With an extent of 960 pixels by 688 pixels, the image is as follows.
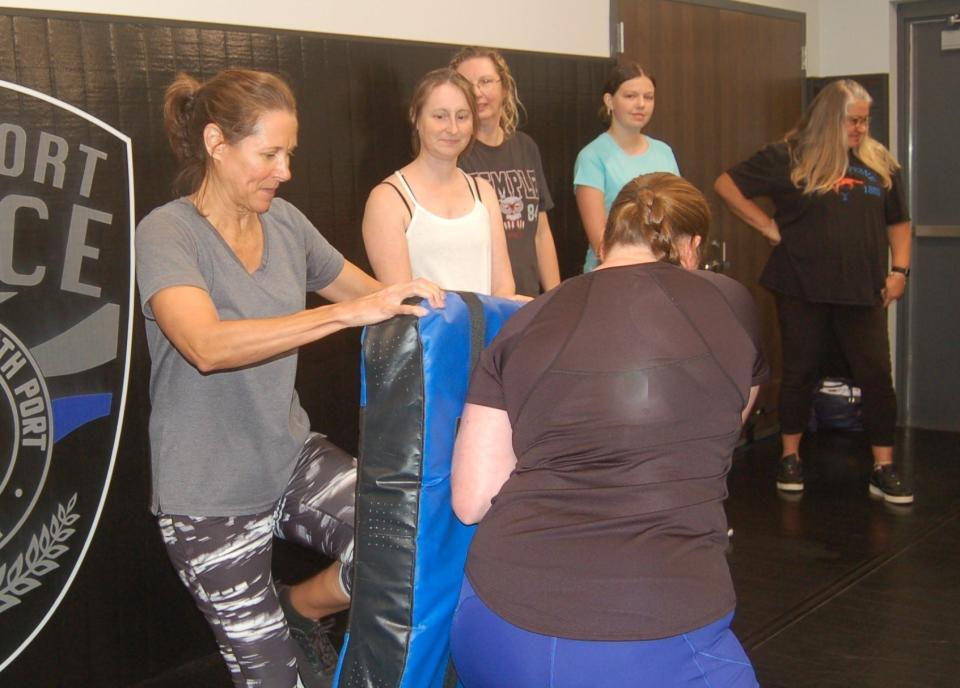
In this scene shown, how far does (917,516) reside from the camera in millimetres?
4105

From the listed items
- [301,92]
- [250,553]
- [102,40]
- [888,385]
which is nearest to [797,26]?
[888,385]

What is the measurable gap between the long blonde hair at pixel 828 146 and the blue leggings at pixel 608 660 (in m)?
2.97

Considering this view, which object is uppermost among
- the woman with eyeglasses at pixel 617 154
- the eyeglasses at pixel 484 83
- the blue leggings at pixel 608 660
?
the eyeglasses at pixel 484 83

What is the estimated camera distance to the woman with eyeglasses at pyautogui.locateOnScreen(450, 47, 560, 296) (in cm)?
322

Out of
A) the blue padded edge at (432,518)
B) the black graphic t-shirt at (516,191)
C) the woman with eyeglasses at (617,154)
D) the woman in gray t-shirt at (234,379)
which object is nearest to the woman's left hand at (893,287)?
the woman with eyeglasses at (617,154)

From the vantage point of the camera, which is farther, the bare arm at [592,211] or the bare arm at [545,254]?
the bare arm at [592,211]

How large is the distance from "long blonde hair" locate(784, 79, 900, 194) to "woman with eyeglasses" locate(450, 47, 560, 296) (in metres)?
1.29

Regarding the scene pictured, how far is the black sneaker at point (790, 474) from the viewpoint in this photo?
444 cm

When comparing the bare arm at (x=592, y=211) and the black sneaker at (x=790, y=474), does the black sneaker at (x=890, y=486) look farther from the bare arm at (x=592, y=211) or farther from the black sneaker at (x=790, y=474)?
the bare arm at (x=592, y=211)

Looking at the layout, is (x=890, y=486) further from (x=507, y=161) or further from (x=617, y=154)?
(x=507, y=161)

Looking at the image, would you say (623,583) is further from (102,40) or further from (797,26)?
(797,26)

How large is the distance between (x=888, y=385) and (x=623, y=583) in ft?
10.1

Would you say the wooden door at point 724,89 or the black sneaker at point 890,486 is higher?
the wooden door at point 724,89

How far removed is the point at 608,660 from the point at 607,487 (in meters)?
0.23
